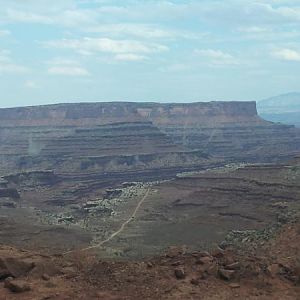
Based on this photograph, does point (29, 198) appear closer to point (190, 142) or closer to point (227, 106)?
point (190, 142)

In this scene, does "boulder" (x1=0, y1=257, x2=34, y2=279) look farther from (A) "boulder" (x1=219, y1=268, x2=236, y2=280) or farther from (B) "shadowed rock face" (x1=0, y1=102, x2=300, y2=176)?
(B) "shadowed rock face" (x1=0, y1=102, x2=300, y2=176)

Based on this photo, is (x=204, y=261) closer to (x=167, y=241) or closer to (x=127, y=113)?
(x=167, y=241)

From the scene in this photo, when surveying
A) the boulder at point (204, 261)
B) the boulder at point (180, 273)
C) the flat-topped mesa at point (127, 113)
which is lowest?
the boulder at point (180, 273)

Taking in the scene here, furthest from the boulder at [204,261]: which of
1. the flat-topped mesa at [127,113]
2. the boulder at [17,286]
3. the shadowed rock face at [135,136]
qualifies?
the flat-topped mesa at [127,113]

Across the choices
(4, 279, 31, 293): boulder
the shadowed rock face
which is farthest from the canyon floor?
the shadowed rock face

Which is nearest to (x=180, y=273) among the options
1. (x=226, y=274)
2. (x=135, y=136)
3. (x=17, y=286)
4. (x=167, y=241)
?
(x=226, y=274)

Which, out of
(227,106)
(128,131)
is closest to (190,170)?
(128,131)

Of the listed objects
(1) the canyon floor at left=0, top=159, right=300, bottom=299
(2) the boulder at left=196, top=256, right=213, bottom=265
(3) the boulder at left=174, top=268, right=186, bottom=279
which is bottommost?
(1) the canyon floor at left=0, top=159, right=300, bottom=299

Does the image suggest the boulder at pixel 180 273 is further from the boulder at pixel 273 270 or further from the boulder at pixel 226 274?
the boulder at pixel 273 270

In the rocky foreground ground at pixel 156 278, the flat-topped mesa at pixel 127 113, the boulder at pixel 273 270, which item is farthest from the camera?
the flat-topped mesa at pixel 127 113
